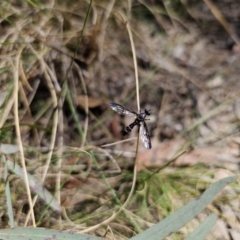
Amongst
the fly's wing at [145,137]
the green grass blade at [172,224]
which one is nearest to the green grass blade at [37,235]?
the green grass blade at [172,224]

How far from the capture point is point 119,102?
171 cm

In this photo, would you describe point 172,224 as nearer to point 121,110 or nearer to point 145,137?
point 145,137

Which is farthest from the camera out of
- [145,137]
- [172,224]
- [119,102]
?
[119,102]

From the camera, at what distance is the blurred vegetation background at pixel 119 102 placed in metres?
1.49

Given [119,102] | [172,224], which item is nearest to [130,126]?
[119,102]

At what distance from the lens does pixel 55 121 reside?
1.59m

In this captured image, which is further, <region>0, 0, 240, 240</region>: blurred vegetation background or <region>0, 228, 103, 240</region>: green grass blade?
<region>0, 0, 240, 240</region>: blurred vegetation background

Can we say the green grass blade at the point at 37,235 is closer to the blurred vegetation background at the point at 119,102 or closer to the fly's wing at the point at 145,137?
the blurred vegetation background at the point at 119,102

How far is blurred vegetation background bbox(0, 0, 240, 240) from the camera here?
1.49 metres

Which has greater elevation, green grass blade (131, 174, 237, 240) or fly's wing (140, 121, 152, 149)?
fly's wing (140, 121, 152, 149)

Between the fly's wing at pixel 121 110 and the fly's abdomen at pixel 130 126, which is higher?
the fly's wing at pixel 121 110

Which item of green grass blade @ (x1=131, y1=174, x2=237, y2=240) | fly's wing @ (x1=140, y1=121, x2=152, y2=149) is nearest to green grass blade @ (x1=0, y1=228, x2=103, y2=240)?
green grass blade @ (x1=131, y1=174, x2=237, y2=240)

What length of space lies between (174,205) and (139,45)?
1.81ft

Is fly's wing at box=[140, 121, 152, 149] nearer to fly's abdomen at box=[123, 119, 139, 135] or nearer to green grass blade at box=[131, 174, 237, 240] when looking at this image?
fly's abdomen at box=[123, 119, 139, 135]
